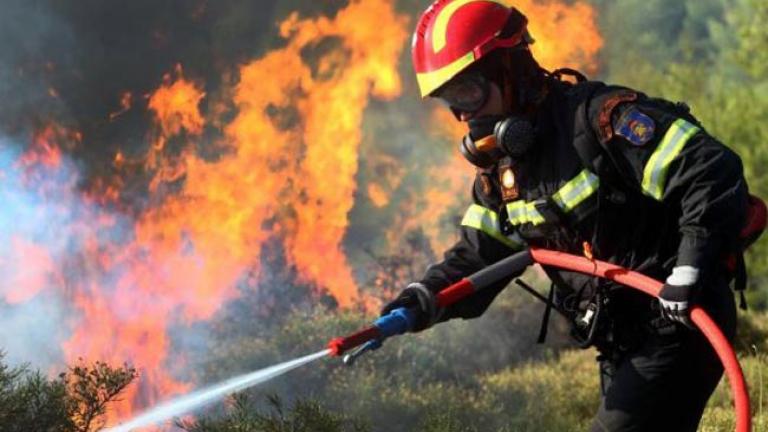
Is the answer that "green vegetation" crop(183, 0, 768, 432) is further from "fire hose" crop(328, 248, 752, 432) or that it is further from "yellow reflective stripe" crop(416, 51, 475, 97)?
"yellow reflective stripe" crop(416, 51, 475, 97)

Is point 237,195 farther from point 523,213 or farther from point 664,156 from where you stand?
point 664,156

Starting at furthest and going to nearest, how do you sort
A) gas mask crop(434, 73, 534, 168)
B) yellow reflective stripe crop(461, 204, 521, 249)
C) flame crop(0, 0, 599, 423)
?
1. flame crop(0, 0, 599, 423)
2. yellow reflective stripe crop(461, 204, 521, 249)
3. gas mask crop(434, 73, 534, 168)

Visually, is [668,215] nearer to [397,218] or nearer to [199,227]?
[199,227]

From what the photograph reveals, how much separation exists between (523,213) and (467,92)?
507 mm

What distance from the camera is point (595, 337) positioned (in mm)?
3545

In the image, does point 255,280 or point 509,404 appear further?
point 255,280

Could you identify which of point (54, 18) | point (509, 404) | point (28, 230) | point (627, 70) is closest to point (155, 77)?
point (54, 18)

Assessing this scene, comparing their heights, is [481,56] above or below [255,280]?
below

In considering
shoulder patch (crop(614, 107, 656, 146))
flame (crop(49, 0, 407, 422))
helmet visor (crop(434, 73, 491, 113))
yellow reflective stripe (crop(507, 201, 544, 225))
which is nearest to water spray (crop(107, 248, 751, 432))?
yellow reflective stripe (crop(507, 201, 544, 225))

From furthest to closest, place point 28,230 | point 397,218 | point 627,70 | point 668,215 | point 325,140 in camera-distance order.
A: point 627,70, point 397,218, point 325,140, point 28,230, point 668,215

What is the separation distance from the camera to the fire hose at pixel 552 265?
298 centimetres

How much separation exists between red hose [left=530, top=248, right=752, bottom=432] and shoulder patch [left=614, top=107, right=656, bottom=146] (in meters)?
0.48

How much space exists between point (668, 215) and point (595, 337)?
1.74ft

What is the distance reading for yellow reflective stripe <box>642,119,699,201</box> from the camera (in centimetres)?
312
